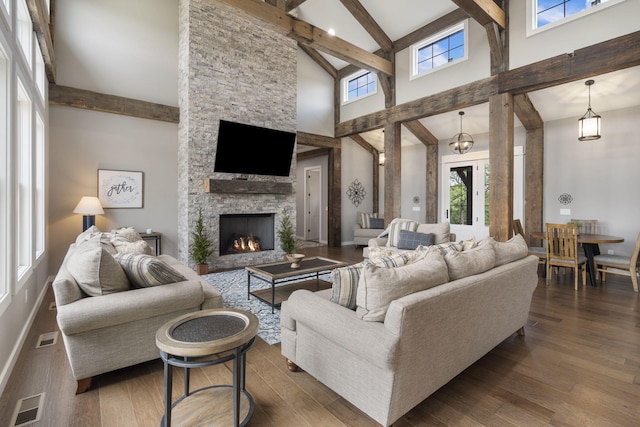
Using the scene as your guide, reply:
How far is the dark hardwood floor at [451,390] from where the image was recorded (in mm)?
1792

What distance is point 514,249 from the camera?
2.70 meters

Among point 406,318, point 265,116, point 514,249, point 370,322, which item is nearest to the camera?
point 406,318

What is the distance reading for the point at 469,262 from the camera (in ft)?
7.16

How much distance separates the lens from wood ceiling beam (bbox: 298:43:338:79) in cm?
792

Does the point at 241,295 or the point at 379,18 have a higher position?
the point at 379,18

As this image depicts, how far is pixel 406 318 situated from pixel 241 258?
498 centimetres

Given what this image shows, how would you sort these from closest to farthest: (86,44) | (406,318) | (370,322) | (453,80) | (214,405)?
(406,318) → (370,322) → (214,405) → (86,44) → (453,80)

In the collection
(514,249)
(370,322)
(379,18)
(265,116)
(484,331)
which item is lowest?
(484,331)

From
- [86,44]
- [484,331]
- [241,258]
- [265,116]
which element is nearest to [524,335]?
[484,331]

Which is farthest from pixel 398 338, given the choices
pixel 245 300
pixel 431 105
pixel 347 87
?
pixel 347 87

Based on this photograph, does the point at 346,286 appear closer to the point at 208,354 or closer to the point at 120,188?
the point at 208,354

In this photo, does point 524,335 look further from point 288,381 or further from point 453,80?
point 453,80

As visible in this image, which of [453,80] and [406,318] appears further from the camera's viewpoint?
[453,80]

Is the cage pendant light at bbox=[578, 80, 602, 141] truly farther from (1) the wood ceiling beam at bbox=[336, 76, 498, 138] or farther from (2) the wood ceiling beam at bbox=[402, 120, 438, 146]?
(2) the wood ceiling beam at bbox=[402, 120, 438, 146]
